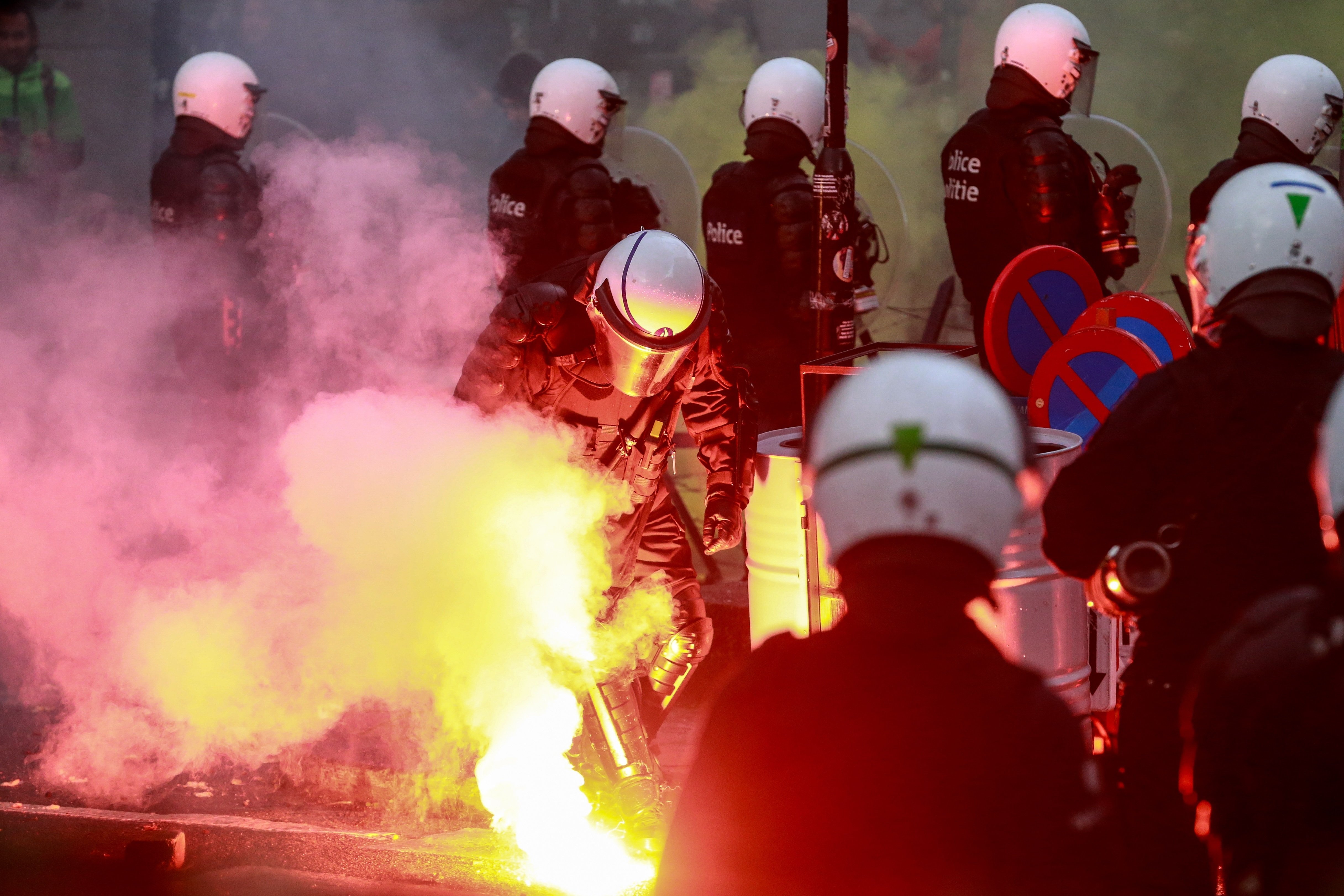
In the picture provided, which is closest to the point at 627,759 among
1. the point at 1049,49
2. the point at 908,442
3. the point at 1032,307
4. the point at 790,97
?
Result: the point at 1032,307

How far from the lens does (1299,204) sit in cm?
268

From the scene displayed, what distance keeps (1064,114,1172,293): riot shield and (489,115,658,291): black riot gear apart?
3044 millimetres

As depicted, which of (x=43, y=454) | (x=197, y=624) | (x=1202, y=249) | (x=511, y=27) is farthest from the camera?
(x=511, y=27)

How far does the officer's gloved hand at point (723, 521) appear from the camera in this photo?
178 inches

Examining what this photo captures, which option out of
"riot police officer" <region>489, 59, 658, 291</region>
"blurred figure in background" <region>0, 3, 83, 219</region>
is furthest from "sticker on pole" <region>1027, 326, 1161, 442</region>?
"blurred figure in background" <region>0, 3, 83, 219</region>

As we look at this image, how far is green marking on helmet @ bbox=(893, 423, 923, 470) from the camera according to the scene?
174cm

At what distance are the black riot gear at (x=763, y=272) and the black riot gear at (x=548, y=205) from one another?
564mm

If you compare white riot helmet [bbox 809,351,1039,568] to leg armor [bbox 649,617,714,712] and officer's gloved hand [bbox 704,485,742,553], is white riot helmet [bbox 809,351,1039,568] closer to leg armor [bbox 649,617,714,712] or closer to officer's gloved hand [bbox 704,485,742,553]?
officer's gloved hand [bbox 704,485,742,553]

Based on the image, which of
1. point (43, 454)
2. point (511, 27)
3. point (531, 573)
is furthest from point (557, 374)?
point (511, 27)

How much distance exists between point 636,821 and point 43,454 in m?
4.64

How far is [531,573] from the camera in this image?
4621 mm

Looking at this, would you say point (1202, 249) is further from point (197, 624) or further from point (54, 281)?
point (54, 281)

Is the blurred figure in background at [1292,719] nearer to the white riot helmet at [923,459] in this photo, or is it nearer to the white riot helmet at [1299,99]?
the white riot helmet at [923,459]

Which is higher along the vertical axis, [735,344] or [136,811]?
[735,344]
